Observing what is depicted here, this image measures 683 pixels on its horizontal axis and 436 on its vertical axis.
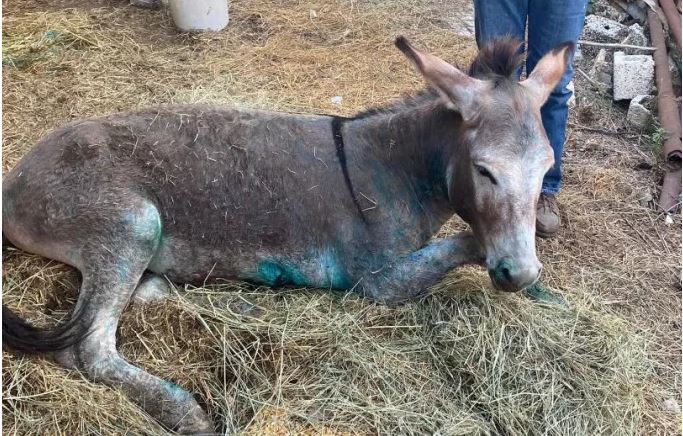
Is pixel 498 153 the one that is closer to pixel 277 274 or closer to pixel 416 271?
pixel 416 271

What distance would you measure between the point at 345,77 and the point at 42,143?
2970mm

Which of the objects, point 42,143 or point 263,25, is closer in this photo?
point 42,143

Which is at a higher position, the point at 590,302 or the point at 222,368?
the point at 222,368

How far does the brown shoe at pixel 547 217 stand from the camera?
3.73 metres

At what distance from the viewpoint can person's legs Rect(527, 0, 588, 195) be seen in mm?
3404

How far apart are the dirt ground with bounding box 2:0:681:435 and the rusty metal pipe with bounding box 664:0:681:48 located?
896mm

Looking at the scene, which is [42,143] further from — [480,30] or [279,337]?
[480,30]

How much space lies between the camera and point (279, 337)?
107 inches

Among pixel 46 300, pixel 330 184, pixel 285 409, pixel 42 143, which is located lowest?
pixel 285 409

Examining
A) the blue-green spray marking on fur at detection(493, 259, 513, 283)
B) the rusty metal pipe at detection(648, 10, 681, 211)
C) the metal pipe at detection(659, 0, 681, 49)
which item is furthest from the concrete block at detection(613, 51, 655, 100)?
the blue-green spray marking on fur at detection(493, 259, 513, 283)

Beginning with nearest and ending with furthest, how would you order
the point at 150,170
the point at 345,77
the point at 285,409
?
the point at 285,409 → the point at 150,170 → the point at 345,77

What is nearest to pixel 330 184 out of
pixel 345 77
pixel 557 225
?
pixel 557 225

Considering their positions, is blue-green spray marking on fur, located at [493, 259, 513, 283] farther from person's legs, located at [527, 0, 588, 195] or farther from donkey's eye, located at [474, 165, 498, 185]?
person's legs, located at [527, 0, 588, 195]

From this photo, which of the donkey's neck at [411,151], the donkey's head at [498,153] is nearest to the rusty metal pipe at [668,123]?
the donkey's head at [498,153]
